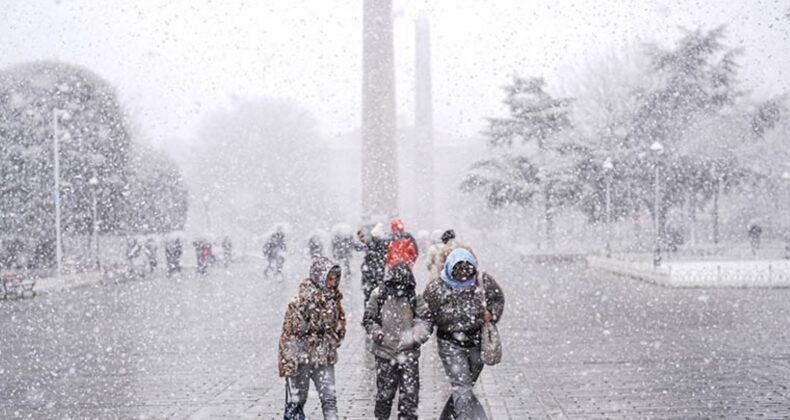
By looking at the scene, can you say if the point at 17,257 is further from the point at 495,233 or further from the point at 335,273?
the point at 495,233

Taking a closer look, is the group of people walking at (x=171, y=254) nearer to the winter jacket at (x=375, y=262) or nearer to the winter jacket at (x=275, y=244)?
the winter jacket at (x=275, y=244)

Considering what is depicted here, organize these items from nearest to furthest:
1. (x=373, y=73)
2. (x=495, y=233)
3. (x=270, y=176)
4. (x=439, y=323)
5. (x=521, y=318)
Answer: (x=439, y=323)
(x=521, y=318)
(x=373, y=73)
(x=270, y=176)
(x=495, y=233)

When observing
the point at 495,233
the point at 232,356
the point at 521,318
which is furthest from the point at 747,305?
the point at 495,233

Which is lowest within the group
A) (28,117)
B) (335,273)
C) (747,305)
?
(747,305)

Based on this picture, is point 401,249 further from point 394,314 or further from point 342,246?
point 342,246

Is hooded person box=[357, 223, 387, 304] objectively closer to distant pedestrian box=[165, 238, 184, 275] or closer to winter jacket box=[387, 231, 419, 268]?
winter jacket box=[387, 231, 419, 268]

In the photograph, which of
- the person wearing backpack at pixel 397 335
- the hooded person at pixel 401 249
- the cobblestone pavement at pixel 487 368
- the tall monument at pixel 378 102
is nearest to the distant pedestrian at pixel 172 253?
the tall monument at pixel 378 102

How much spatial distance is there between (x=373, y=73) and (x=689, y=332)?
2710cm

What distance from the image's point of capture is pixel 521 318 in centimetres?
1702

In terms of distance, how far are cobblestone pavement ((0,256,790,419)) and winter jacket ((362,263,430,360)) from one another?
56.3 inches

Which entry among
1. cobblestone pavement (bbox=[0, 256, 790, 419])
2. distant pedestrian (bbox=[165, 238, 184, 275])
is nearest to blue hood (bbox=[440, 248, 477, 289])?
cobblestone pavement (bbox=[0, 256, 790, 419])

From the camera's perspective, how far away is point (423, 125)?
73.4 m

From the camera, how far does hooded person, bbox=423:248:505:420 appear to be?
Result: 665 cm

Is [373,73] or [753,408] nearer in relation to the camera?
[753,408]
